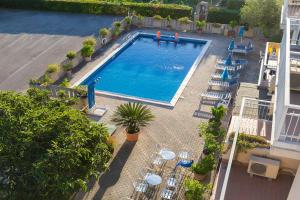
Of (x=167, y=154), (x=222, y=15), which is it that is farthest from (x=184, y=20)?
(x=167, y=154)

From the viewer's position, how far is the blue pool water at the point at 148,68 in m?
22.2

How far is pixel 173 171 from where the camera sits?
14.1 metres

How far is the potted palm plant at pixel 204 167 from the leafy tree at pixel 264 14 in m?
16.8

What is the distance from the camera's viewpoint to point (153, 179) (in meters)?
13.0

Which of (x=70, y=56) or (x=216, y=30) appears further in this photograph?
(x=216, y=30)

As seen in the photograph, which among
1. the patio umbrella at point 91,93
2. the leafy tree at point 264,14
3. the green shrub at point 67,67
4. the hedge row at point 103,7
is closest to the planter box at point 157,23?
the hedge row at point 103,7

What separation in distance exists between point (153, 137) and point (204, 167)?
152 inches

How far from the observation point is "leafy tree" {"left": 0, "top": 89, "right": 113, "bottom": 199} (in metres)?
9.65

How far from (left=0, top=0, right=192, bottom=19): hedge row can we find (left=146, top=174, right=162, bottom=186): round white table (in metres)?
21.7

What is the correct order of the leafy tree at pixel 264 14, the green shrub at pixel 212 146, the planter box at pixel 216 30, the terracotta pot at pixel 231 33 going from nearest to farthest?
the green shrub at pixel 212 146 < the leafy tree at pixel 264 14 < the terracotta pot at pixel 231 33 < the planter box at pixel 216 30

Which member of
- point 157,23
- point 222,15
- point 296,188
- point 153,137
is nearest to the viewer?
point 296,188

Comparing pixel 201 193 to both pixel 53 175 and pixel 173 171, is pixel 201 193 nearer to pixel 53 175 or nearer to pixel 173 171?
pixel 173 171

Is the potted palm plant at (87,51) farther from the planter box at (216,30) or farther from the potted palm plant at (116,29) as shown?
the planter box at (216,30)

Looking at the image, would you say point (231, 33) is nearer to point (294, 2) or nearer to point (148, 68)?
point (148, 68)
